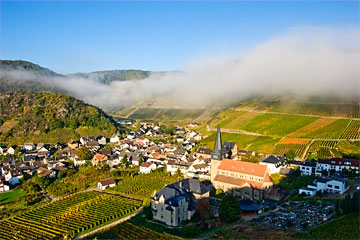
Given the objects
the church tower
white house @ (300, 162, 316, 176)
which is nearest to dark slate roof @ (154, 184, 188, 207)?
the church tower

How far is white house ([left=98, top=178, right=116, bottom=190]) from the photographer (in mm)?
47344

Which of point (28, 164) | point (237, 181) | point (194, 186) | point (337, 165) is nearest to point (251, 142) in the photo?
point (337, 165)

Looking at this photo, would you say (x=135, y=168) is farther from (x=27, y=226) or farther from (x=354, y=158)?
(x=354, y=158)

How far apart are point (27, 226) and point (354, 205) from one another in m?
36.1

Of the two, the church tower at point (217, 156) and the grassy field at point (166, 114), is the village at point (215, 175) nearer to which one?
the church tower at point (217, 156)

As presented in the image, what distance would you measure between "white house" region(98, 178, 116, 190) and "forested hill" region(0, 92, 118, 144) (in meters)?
42.5

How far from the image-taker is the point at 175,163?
55.0m

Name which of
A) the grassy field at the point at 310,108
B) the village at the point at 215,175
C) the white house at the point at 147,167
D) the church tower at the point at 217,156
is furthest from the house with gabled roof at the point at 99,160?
the grassy field at the point at 310,108

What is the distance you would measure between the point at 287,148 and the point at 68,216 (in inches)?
1797

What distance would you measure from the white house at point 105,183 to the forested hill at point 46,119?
4247 cm

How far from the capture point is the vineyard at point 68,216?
31984 millimetres

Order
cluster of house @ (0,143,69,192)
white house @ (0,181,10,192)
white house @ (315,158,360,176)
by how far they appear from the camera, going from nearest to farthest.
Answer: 1. white house @ (315,158,360,176)
2. white house @ (0,181,10,192)
3. cluster of house @ (0,143,69,192)

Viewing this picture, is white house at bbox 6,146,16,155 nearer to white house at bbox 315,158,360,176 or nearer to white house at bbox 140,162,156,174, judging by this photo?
white house at bbox 140,162,156,174

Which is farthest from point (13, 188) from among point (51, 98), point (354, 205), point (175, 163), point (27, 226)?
point (51, 98)
